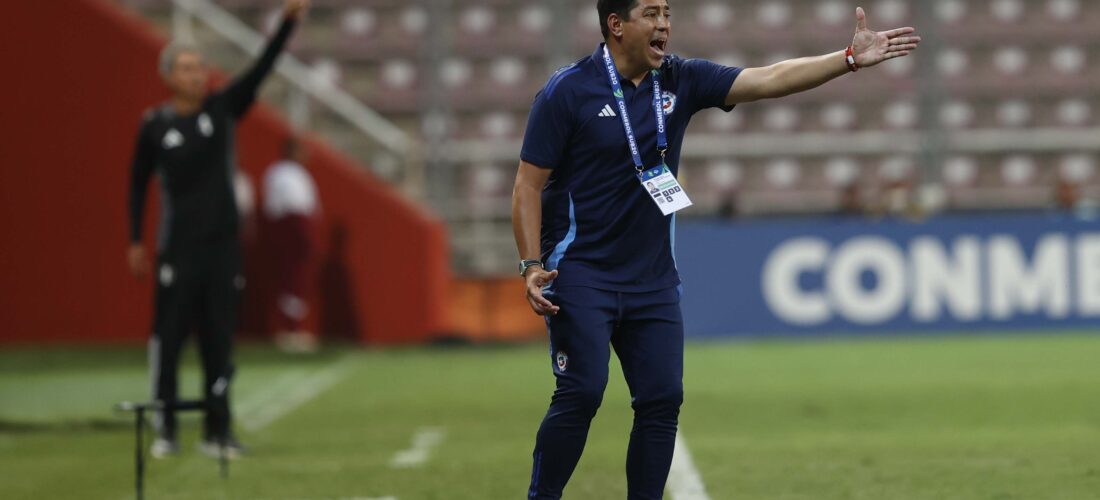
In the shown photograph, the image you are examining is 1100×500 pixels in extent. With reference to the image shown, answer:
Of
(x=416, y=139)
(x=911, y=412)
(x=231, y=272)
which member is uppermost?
(x=416, y=139)

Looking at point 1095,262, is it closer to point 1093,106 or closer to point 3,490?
point 1093,106

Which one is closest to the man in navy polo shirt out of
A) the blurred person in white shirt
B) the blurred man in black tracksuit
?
the blurred man in black tracksuit

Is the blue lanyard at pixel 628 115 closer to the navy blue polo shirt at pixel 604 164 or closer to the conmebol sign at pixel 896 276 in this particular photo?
the navy blue polo shirt at pixel 604 164

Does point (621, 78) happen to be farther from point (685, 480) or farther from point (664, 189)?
point (685, 480)

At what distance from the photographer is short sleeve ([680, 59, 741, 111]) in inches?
219

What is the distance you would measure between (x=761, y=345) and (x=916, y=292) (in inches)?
78.5

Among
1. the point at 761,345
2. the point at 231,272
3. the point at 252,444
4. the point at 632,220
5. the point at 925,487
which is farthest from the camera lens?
the point at 761,345

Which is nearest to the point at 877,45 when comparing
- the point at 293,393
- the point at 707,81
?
the point at 707,81

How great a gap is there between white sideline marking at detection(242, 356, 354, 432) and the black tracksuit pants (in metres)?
1.50

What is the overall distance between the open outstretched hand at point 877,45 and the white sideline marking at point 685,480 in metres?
1.80

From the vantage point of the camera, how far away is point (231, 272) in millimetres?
8836

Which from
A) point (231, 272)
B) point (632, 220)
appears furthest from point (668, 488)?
point (231, 272)

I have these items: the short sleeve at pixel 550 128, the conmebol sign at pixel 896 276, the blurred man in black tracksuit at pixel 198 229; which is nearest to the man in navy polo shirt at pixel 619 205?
the short sleeve at pixel 550 128

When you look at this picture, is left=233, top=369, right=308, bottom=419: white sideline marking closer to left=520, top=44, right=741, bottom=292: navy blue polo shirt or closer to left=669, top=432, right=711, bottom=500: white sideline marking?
left=669, top=432, right=711, bottom=500: white sideline marking
